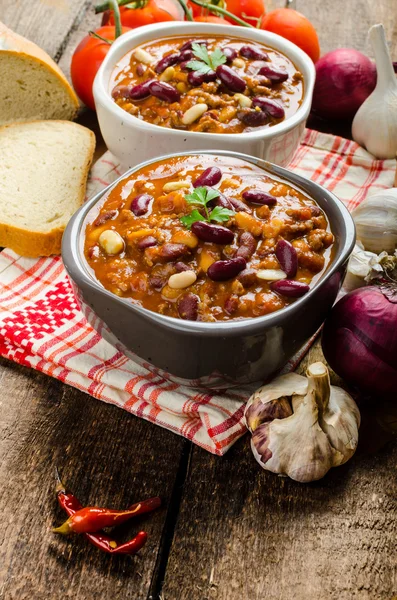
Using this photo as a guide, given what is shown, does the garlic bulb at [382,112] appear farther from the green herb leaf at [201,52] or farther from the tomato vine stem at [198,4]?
the green herb leaf at [201,52]

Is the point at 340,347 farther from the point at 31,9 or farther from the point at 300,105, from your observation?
the point at 31,9

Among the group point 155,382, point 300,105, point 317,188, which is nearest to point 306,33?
point 300,105

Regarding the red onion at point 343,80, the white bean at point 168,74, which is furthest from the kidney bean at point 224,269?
the red onion at point 343,80

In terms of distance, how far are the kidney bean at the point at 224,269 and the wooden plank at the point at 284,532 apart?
60 cm

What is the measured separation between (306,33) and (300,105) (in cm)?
102

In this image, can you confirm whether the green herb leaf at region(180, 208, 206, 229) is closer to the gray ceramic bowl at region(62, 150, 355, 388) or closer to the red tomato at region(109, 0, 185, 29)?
the gray ceramic bowl at region(62, 150, 355, 388)

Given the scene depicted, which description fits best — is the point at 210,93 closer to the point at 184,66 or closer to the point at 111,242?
the point at 184,66

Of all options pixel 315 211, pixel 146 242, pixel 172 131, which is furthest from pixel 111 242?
pixel 172 131

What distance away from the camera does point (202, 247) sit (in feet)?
8.05

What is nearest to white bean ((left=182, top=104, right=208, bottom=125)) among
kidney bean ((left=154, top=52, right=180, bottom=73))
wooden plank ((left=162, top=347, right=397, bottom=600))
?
kidney bean ((left=154, top=52, right=180, bottom=73))

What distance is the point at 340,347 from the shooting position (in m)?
2.53

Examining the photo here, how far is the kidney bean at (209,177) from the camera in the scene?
8.69 feet

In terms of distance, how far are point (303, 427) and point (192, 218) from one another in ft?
2.59

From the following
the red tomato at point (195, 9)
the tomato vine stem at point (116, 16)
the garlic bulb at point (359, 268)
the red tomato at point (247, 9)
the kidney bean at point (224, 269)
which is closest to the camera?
the kidney bean at point (224, 269)
